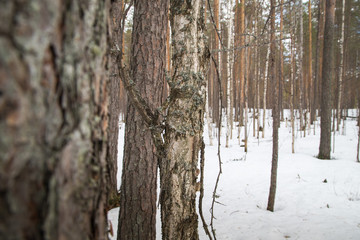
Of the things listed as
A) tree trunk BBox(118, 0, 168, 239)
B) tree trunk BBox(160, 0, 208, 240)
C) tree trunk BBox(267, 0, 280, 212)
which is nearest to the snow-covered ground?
tree trunk BBox(267, 0, 280, 212)

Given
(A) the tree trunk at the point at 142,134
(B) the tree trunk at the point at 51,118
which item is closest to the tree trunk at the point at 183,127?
(B) the tree trunk at the point at 51,118

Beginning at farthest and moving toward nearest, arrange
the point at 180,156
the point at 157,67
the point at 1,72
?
1. the point at 157,67
2. the point at 180,156
3. the point at 1,72

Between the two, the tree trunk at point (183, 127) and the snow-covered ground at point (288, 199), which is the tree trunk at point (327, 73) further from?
the tree trunk at point (183, 127)

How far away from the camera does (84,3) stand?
0.45 metres

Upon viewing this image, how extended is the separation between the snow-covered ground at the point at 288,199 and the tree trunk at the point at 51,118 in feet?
8.89

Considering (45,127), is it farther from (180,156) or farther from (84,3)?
(180,156)

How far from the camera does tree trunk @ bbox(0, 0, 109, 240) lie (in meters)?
0.33

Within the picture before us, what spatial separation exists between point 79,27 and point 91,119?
0.66 feet

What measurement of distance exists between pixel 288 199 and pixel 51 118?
4.46m

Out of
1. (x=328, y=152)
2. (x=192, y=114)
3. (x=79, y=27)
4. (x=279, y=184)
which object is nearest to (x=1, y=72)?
(x=79, y=27)

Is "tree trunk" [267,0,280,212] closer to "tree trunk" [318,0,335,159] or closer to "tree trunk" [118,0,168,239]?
"tree trunk" [118,0,168,239]

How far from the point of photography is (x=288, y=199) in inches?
154

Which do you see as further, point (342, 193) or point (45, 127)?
point (342, 193)

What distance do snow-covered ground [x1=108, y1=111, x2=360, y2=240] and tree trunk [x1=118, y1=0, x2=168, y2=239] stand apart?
2.48 feet
